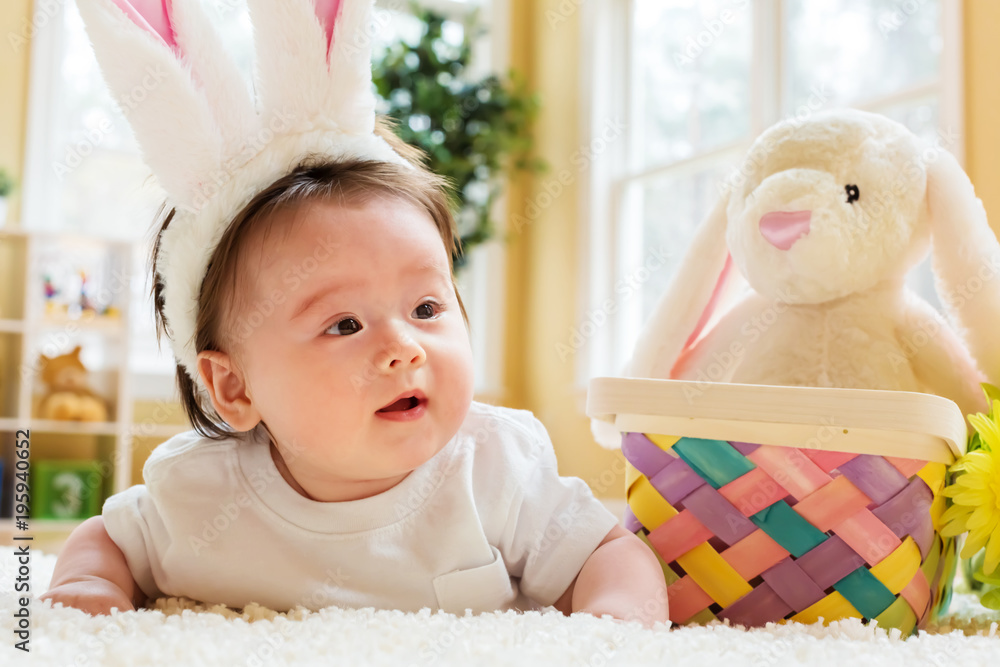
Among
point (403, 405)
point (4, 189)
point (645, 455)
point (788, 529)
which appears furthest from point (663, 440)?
point (4, 189)

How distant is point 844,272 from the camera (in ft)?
3.03

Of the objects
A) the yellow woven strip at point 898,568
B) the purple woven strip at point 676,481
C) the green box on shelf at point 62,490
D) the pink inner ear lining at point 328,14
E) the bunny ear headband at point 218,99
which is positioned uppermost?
the pink inner ear lining at point 328,14

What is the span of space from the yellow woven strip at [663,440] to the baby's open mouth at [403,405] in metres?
0.21

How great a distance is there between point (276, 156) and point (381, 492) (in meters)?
0.33

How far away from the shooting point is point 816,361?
945 mm

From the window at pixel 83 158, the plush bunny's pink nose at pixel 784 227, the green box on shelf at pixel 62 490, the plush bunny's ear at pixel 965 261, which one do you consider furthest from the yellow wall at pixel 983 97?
the green box on shelf at pixel 62 490

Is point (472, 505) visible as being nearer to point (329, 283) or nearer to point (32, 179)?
point (329, 283)

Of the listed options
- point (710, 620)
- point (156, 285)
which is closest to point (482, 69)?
point (156, 285)

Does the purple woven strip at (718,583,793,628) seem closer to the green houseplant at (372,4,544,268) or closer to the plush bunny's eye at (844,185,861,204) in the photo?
the plush bunny's eye at (844,185,861,204)

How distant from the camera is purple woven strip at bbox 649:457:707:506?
0.73 m

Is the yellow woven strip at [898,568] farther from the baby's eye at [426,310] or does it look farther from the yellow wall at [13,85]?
the yellow wall at [13,85]

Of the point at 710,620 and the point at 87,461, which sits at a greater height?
the point at 710,620

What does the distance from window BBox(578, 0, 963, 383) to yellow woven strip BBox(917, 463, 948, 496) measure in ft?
4.60

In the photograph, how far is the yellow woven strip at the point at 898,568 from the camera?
0.69 meters
